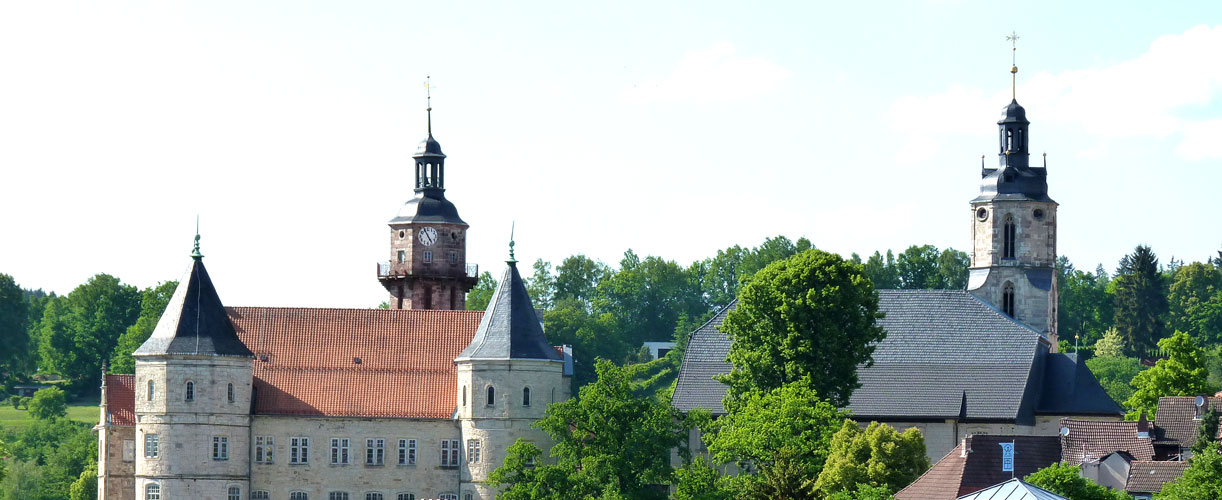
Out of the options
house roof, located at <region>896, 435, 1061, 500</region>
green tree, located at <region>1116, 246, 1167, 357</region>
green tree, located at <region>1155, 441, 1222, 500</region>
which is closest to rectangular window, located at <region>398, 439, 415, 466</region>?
house roof, located at <region>896, 435, 1061, 500</region>

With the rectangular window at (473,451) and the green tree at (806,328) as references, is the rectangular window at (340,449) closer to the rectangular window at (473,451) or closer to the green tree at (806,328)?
the rectangular window at (473,451)

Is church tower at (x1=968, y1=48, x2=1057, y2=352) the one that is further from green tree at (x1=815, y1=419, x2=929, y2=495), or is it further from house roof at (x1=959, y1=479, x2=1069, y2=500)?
house roof at (x1=959, y1=479, x2=1069, y2=500)

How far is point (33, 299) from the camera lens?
171750 mm

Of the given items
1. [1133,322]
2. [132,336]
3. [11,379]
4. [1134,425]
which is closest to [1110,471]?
[1134,425]

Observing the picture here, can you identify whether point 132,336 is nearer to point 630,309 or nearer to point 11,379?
point 11,379

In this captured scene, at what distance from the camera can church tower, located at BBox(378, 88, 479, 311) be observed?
93.6 meters

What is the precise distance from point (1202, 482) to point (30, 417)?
8491 centimetres

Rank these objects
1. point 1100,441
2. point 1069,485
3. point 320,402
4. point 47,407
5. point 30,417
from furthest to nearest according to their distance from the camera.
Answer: point 30,417 → point 47,407 → point 320,402 → point 1100,441 → point 1069,485

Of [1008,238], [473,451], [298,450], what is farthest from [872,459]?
[1008,238]

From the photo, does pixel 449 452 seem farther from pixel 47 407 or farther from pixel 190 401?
pixel 47 407

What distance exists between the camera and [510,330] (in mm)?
80375

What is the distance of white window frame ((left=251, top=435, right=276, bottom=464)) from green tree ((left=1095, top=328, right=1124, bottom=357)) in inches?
2818

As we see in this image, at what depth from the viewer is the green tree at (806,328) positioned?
75500 mm

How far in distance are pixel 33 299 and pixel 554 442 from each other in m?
99.7
